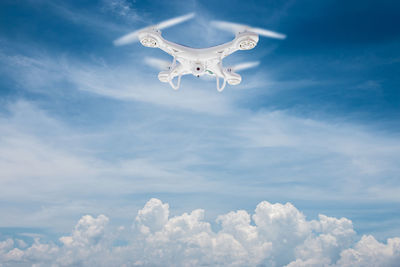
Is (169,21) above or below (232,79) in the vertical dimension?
above

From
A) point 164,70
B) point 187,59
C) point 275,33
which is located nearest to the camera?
point 275,33

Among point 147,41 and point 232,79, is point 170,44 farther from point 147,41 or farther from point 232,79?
point 232,79

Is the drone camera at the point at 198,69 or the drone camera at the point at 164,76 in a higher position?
the drone camera at the point at 164,76

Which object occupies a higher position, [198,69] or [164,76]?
[164,76]

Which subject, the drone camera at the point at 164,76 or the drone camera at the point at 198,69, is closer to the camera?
the drone camera at the point at 198,69

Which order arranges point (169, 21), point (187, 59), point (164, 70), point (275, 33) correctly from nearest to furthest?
point (275, 33) < point (169, 21) < point (187, 59) < point (164, 70)

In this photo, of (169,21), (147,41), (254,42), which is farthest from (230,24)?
(147,41)

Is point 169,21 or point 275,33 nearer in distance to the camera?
point 275,33

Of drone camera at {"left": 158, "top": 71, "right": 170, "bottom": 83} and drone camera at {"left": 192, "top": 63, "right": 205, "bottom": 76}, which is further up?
drone camera at {"left": 158, "top": 71, "right": 170, "bottom": 83}

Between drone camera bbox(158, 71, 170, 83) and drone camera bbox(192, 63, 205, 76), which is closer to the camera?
drone camera bbox(192, 63, 205, 76)

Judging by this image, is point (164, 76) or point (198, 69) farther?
point (164, 76)
